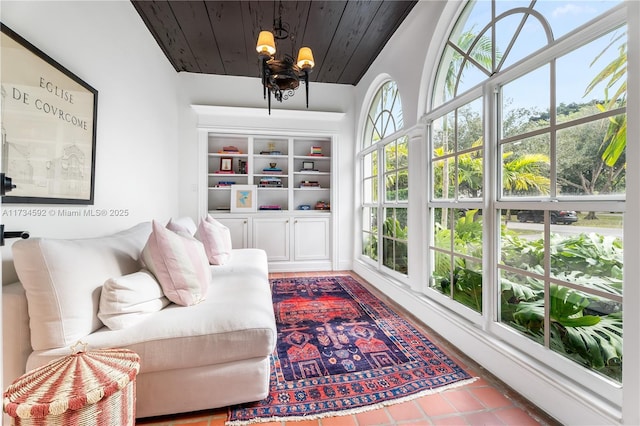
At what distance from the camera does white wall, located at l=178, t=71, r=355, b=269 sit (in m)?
4.00

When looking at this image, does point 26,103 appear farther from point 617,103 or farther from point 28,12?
point 617,103

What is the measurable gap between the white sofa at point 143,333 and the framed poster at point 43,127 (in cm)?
46

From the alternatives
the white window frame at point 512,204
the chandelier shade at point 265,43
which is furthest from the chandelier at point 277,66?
the white window frame at point 512,204

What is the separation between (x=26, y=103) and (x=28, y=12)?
0.50 meters

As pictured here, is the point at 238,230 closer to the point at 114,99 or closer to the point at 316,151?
the point at 316,151

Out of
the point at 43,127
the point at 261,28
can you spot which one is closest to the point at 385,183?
the point at 261,28

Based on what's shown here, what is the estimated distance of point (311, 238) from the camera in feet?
14.3

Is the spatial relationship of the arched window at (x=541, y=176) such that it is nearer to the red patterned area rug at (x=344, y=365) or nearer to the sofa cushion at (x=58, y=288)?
the red patterned area rug at (x=344, y=365)

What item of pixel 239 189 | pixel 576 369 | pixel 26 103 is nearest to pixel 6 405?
pixel 26 103

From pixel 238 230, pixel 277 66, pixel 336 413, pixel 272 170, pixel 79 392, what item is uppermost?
pixel 277 66

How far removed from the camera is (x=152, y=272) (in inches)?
66.1

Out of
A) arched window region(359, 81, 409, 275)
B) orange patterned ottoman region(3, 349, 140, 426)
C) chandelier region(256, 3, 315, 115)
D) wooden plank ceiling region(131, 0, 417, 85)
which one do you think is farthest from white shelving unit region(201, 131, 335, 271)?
orange patterned ottoman region(3, 349, 140, 426)

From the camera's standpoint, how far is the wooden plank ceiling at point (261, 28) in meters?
2.64

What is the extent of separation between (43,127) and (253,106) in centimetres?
286
